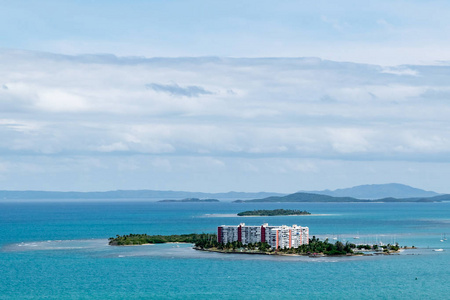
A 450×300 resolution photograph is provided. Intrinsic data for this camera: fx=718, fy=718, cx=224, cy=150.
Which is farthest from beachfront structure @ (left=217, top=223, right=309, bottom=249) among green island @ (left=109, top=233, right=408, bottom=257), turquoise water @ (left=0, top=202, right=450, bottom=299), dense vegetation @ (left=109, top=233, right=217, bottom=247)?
turquoise water @ (left=0, top=202, right=450, bottom=299)

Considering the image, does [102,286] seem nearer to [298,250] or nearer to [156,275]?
[156,275]

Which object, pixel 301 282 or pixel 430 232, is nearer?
pixel 301 282

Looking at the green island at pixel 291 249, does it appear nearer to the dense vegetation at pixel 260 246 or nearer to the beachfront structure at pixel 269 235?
the dense vegetation at pixel 260 246

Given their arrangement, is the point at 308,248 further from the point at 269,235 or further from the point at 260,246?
the point at 260,246

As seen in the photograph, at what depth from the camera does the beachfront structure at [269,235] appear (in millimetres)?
119750

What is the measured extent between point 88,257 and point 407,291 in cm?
5089

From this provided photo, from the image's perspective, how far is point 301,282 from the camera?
278 ft

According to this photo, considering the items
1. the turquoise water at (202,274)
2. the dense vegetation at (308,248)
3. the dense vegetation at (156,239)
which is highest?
the dense vegetation at (156,239)

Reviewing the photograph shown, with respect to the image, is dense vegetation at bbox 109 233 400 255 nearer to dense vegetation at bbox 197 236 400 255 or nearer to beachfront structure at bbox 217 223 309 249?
dense vegetation at bbox 197 236 400 255

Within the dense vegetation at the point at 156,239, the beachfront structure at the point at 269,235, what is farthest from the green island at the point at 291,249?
the beachfront structure at the point at 269,235

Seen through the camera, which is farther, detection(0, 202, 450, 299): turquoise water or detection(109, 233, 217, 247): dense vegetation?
detection(109, 233, 217, 247): dense vegetation

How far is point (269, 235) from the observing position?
400ft

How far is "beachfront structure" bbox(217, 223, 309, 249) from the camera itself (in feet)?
393

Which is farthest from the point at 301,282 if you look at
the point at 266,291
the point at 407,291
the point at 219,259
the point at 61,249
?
the point at 61,249
